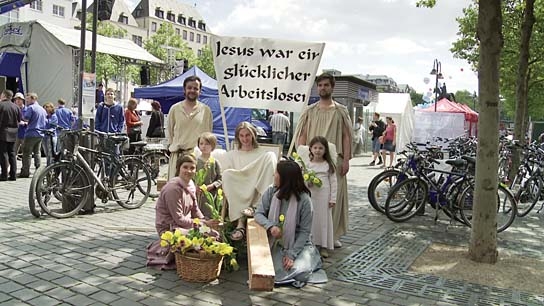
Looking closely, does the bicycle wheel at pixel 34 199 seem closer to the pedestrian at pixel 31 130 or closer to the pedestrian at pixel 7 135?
the pedestrian at pixel 7 135

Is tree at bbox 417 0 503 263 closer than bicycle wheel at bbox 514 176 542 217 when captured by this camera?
Yes

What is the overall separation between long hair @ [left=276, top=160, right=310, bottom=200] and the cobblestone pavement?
85cm

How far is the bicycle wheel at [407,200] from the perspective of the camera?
7.38 metres

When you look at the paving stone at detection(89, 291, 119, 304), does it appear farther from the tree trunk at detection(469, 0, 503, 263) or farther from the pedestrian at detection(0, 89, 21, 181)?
the pedestrian at detection(0, 89, 21, 181)

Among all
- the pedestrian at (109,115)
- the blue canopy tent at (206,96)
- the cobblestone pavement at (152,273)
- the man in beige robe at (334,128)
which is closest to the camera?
the cobblestone pavement at (152,273)

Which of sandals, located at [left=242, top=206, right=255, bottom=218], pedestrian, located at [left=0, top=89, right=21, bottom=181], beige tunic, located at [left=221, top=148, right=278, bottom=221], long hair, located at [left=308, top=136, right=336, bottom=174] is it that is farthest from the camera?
pedestrian, located at [left=0, top=89, right=21, bottom=181]

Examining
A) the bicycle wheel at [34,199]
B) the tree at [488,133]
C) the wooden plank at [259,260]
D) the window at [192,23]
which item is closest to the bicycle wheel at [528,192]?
the tree at [488,133]

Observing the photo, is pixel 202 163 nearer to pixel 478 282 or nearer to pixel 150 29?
pixel 478 282

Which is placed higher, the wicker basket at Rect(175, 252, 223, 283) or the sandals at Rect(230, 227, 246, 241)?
the sandals at Rect(230, 227, 246, 241)

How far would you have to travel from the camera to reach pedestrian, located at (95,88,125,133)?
9297mm

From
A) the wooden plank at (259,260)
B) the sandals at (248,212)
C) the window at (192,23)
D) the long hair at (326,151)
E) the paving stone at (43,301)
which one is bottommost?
the paving stone at (43,301)

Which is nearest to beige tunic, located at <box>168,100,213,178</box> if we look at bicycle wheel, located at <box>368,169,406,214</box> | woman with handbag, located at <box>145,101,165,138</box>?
bicycle wheel, located at <box>368,169,406,214</box>

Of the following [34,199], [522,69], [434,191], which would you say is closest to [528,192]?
[434,191]

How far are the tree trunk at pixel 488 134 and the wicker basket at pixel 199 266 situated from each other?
2.88 metres
